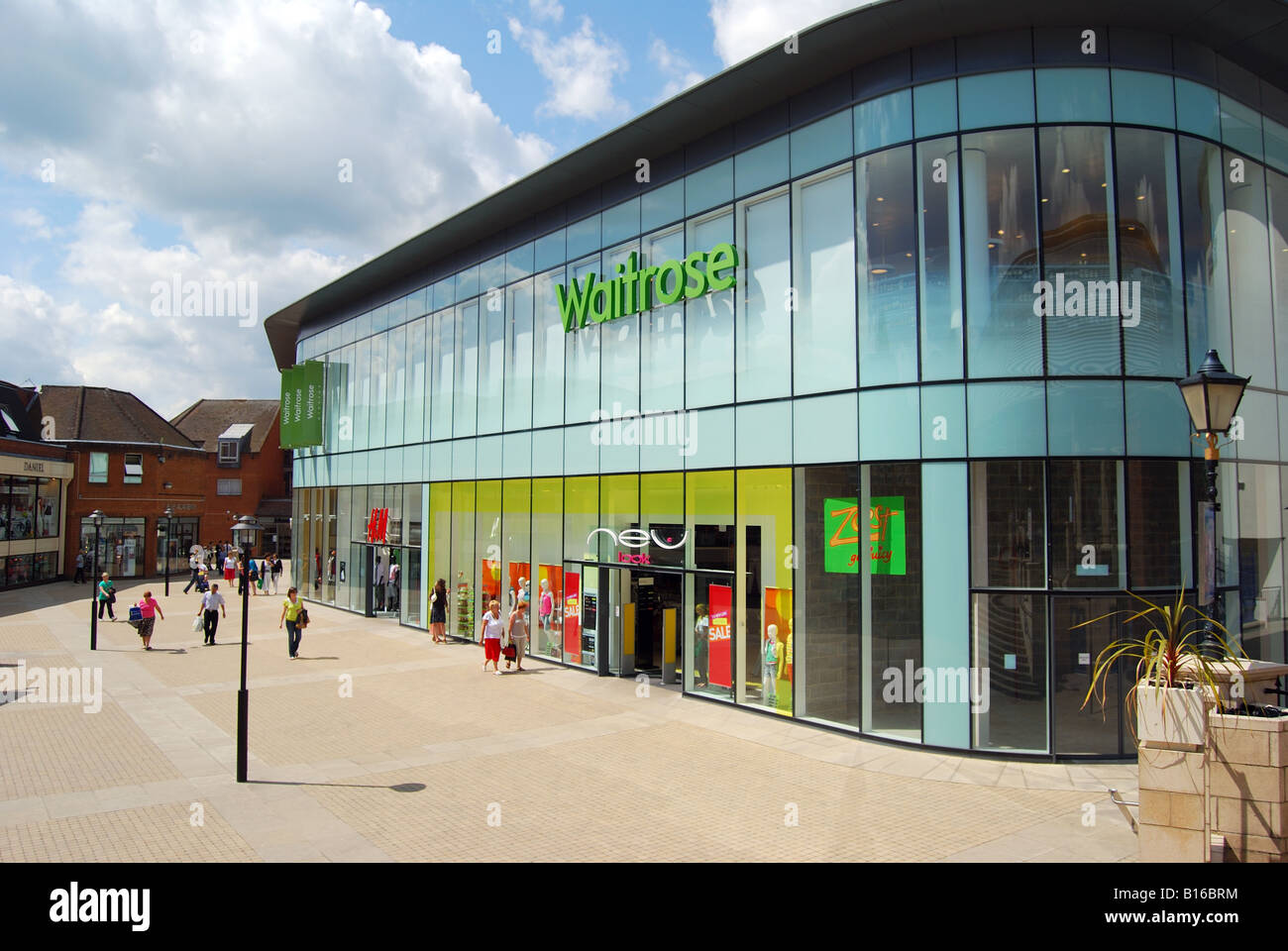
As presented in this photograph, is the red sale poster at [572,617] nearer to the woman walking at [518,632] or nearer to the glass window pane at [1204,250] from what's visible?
the woman walking at [518,632]

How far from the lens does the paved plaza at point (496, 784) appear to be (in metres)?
9.18

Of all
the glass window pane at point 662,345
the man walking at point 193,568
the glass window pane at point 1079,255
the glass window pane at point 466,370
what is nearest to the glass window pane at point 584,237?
the glass window pane at point 662,345

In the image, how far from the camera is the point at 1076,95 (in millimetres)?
13391

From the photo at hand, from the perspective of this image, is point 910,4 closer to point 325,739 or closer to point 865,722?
point 865,722

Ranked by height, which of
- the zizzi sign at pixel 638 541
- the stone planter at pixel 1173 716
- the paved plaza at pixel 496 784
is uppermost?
the zizzi sign at pixel 638 541

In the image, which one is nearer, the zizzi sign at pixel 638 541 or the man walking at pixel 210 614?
the zizzi sign at pixel 638 541

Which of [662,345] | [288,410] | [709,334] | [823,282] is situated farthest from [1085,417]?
[288,410]

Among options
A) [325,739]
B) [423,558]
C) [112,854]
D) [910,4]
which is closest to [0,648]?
[423,558]

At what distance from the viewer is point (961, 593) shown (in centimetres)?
1308

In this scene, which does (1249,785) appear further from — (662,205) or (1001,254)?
(662,205)

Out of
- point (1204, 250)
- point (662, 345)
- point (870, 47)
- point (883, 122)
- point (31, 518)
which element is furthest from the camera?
point (31, 518)

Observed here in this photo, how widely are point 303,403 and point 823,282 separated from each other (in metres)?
28.2

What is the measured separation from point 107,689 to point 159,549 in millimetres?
38485

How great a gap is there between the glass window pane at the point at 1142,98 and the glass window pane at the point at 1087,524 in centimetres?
564
